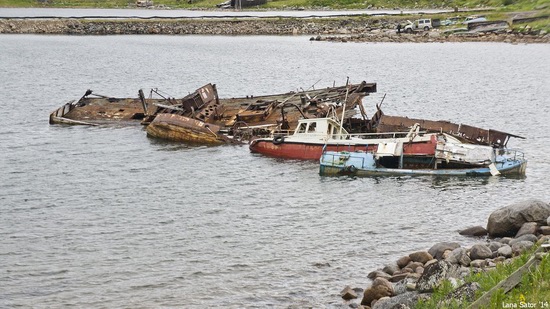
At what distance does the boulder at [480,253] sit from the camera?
2511cm

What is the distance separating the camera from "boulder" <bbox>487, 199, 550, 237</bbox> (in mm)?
28781

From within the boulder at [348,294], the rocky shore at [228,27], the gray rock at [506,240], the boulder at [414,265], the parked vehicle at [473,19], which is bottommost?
the boulder at [348,294]

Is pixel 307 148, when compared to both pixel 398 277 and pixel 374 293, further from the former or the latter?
pixel 374 293

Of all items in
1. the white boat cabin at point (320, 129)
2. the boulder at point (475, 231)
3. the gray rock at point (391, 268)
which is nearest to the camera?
the gray rock at point (391, 268)

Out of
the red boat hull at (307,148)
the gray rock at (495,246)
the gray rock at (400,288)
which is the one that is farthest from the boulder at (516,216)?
the red boat hull at (307,148)

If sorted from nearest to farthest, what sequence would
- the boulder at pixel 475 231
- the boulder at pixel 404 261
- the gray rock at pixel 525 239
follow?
the gray rock at pixel 525 239
the boulder at pixel 404 261
the boulder at pixel 475 231

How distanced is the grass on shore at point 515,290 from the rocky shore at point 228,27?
12116 centimetres

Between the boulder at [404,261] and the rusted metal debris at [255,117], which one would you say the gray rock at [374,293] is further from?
the rusted metal debris at [255,117]

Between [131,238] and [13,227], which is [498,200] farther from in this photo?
[13,227]

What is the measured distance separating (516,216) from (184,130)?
30138 millimetres

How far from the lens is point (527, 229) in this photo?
90.5ft

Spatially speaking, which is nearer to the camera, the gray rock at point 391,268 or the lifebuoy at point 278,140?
the gray rock at point 391,268

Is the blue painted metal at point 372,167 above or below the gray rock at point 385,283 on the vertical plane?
below

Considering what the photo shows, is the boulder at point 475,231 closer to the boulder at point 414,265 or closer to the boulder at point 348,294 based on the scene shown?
the boulder at point 414,265
